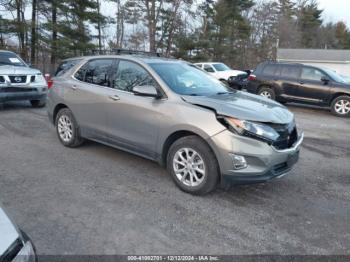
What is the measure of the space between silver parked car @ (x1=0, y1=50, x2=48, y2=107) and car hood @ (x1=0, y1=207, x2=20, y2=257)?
24.8 feet

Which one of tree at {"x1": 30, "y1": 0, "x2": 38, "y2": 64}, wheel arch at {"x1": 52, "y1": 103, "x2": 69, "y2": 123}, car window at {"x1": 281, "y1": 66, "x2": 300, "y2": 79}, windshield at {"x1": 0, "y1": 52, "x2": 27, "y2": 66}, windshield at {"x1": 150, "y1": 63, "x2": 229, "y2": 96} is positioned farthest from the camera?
tree at {"x1": 30, "y1": 0, "x2": 38, "y2": 64}

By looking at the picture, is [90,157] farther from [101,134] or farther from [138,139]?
[138,139]

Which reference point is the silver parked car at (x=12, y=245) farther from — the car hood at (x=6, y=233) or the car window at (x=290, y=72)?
the car window at (x=290, y=72)

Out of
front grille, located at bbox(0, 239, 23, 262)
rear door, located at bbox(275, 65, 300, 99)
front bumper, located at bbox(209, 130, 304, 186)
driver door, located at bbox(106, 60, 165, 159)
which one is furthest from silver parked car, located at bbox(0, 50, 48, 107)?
rear door, located at bbox(275, 65, 300, 99)

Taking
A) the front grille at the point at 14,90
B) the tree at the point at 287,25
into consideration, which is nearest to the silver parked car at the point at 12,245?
the front grille at the point at 14,90

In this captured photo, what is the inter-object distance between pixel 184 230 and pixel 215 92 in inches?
85.9

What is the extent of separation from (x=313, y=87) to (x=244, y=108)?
850cm

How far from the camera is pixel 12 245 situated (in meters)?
1.93

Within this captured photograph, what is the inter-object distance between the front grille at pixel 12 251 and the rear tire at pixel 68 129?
377 centimetres

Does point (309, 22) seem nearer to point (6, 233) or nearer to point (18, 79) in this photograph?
point (18, 79)

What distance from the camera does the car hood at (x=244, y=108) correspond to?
3855 mm

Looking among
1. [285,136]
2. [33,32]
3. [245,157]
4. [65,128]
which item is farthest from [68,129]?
[33,32]

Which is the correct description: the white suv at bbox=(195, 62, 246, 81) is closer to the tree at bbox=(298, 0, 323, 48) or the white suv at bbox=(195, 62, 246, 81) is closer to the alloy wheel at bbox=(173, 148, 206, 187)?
the alloy wheel at bbox=(173, 148, 206, 187)

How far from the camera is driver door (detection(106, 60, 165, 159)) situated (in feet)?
14.5
